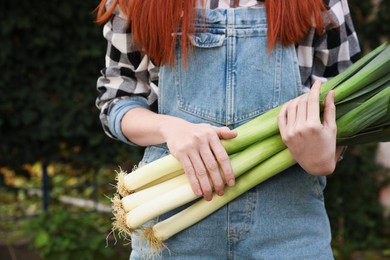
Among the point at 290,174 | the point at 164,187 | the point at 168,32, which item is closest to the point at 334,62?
the point at 290,174

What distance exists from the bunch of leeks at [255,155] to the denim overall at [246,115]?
0.17ft

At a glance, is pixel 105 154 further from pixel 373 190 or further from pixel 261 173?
pixel 261 173

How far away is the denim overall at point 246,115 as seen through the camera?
1.76m

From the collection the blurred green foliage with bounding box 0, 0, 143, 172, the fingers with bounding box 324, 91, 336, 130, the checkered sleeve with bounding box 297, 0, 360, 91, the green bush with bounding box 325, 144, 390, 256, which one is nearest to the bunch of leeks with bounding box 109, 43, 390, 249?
the fingers with bounding box 324, 91, 336, 130

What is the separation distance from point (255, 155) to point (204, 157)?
13 centimetres

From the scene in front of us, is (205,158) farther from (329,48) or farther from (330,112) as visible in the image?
(329,48)

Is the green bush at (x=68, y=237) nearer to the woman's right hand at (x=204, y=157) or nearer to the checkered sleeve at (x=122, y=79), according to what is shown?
the checkered sleeve at (x=122, y=79)

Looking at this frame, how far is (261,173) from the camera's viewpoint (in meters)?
1.70

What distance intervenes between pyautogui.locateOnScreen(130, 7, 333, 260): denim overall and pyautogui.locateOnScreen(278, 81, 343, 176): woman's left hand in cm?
13

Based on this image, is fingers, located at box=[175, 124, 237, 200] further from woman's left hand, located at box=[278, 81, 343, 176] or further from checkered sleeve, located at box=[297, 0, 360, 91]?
checkered sleeve, located at box=[297, 0, 360, 91]

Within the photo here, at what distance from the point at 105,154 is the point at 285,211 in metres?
2.81

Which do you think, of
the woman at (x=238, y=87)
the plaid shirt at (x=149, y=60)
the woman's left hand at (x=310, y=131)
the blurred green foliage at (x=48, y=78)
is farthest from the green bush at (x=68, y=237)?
the woman's left hand at (x=310, y=131)

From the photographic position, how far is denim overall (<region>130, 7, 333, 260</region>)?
5.76 ft

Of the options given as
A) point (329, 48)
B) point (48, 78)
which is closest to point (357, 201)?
point (48, 78)
